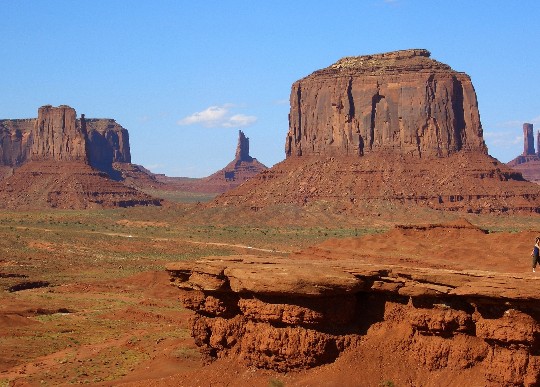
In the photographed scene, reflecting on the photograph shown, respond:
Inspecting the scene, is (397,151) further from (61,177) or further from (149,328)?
(149,328)

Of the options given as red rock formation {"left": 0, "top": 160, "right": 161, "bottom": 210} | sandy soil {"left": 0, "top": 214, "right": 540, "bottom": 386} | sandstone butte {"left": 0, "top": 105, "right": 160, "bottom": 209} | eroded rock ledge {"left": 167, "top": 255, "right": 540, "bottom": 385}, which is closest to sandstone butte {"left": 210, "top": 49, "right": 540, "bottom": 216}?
red rock formation {"left": 0, "top": 160, "right": 161, "bottom": 210}

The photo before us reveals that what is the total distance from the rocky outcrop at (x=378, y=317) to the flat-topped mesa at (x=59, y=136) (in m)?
142

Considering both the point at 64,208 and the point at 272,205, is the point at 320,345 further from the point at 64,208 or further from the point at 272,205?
the point at 64,208

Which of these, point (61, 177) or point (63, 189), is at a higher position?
point (61, 177)

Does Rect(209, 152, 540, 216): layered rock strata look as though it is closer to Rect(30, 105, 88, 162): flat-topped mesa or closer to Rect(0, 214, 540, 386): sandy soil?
Rect(30, 105, 88, 162): flat-topped mesa

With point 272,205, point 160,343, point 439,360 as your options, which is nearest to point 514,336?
point 439,360

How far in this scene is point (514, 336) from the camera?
1783cm

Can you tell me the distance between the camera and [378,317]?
67.5 feet

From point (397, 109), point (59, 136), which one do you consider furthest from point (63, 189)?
point (397, 109)

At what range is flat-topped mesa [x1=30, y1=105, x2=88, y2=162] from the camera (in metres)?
161

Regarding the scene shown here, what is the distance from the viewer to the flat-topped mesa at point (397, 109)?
380ft

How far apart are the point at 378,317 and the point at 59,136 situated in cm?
14795

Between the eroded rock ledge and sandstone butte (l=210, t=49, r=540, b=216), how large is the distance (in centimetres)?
8797

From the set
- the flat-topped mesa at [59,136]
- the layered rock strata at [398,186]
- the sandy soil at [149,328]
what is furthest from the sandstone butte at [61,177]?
the sandy soil at [149,328]
